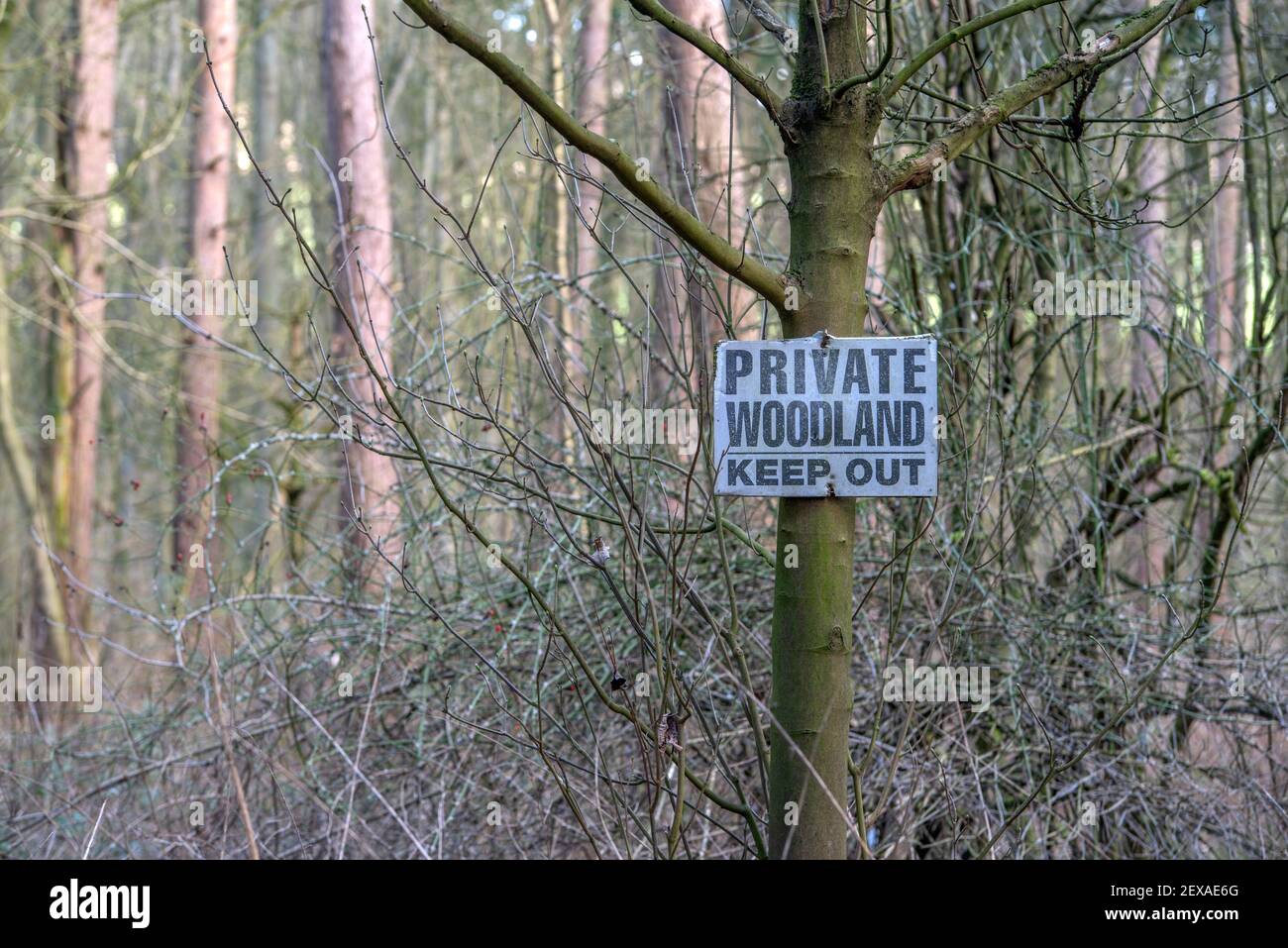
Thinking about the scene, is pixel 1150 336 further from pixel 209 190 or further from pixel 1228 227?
pixel 209 190

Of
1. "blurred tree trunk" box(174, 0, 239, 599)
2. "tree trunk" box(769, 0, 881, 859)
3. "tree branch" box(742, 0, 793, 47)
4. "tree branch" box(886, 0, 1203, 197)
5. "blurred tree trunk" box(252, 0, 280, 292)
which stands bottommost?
"tree trunk" box(769, 0, 881, 859)

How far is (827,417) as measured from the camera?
2.13 m

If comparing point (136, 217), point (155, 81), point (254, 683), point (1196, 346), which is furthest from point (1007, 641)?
point (155, 81)

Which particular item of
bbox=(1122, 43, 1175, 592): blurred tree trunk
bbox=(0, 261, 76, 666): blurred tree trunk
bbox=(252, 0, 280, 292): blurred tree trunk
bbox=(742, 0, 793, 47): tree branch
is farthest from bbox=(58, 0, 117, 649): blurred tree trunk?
bbox=(742, 0, 793, 47): tree branch

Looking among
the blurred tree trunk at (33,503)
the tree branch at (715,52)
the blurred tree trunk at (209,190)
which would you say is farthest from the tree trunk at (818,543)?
the blurred tree trunk at (33,503)

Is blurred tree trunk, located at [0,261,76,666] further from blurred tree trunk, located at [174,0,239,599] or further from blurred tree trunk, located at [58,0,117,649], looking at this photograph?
blurred tree trunk, located at [174,0,239,599]

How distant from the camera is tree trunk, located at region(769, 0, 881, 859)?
2.16 m

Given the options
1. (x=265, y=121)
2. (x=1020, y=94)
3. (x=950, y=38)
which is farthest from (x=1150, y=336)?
(x=265, y=121)

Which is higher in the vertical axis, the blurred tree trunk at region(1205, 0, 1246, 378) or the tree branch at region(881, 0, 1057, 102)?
the blurred tree trunk at region(1205, 0, 1246, 378)

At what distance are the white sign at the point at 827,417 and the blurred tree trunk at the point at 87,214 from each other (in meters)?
9.22

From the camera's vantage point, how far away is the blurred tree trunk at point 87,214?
405 inches

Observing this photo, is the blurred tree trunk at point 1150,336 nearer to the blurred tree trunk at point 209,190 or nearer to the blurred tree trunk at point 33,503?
the blurred tree trunk at point 209,190

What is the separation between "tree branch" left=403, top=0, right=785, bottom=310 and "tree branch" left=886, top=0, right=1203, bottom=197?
324mm
